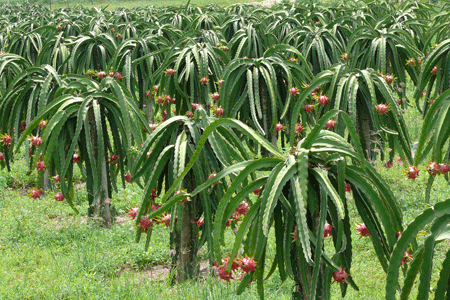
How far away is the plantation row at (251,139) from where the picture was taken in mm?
1773

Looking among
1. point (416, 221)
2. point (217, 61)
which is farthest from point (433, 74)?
point (416, 221)

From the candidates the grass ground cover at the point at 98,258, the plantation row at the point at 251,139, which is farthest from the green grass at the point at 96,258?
the plantation row at the point at 251,139

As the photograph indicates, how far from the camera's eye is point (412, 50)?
14.9ft

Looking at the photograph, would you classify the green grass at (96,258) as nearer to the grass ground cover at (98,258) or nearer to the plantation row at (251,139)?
the grass ground cover at (98,258)

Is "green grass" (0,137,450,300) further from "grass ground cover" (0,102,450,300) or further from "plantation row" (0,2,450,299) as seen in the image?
"plantation row" (0,2,450,299)

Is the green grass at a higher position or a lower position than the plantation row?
lower

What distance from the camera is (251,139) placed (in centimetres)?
344

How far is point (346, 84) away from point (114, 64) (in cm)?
277

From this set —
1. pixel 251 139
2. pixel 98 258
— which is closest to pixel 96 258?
pixel 98 258

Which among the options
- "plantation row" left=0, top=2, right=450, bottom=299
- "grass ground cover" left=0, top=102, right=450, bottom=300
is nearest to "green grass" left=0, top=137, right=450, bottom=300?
"grass ground cover" left=0, top=102, right=450, bottom=300

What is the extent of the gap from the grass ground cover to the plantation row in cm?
23

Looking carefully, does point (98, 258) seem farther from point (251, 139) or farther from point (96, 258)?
point (251, 139)

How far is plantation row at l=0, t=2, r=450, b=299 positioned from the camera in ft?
5.82

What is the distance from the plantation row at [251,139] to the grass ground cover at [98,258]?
0.23 meters
